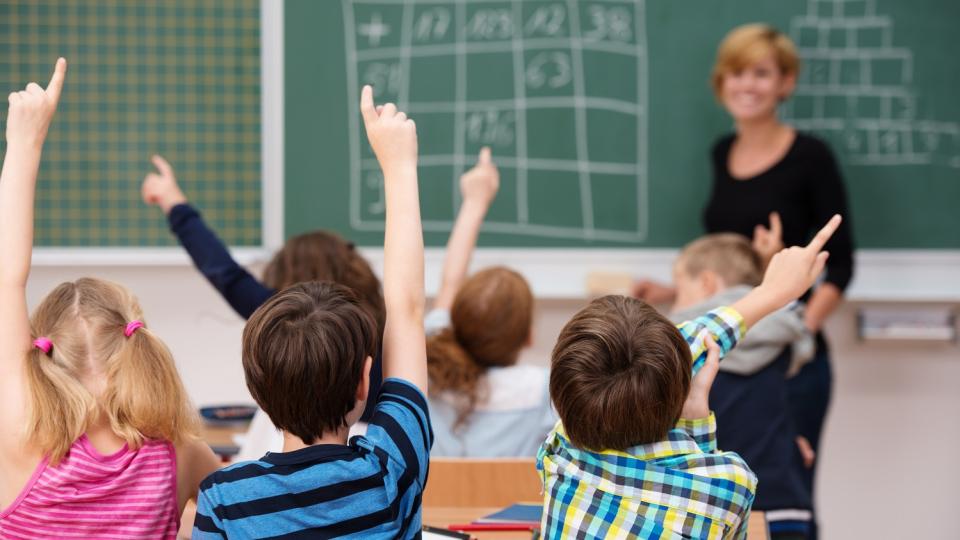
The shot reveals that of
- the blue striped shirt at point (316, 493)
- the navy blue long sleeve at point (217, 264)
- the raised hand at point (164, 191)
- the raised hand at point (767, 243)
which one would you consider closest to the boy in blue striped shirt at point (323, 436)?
the blue striped shirt at point (316, 493)

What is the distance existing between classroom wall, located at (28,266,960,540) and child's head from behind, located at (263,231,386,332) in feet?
4.21

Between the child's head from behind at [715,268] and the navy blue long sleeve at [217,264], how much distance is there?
100 cm

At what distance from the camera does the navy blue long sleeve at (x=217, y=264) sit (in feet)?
8.54

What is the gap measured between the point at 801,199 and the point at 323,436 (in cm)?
231

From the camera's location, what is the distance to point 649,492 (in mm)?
1509

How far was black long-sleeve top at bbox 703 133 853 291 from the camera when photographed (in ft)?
11.0

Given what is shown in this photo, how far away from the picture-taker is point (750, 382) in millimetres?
2473

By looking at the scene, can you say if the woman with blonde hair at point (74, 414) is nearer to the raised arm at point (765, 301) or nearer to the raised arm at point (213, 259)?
the raised arm at point (765, 301)

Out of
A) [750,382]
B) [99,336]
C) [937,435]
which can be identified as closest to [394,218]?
[99,336]

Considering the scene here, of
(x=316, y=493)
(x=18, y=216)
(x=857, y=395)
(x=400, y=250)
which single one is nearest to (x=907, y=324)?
(x=857, y=395)

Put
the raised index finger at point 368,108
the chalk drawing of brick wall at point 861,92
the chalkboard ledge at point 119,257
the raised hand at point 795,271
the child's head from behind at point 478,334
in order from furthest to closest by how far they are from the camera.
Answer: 1. the chalkboard ledge at point 119,257
2. the chalk drawing of brick wall at point 861,92
3. the child's head from behind at point 478,334
4. the raised hand at point 795,271
5. the raised index finger at point 368,108

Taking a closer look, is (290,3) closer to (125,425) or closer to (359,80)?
(359,80)

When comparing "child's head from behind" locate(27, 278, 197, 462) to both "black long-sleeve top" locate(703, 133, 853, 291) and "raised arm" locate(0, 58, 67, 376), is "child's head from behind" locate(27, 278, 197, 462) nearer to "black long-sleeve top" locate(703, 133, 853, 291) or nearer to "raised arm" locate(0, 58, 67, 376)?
"raised arm" locate(0, 58, 67, 376)

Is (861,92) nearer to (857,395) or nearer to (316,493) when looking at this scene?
(857,395)
